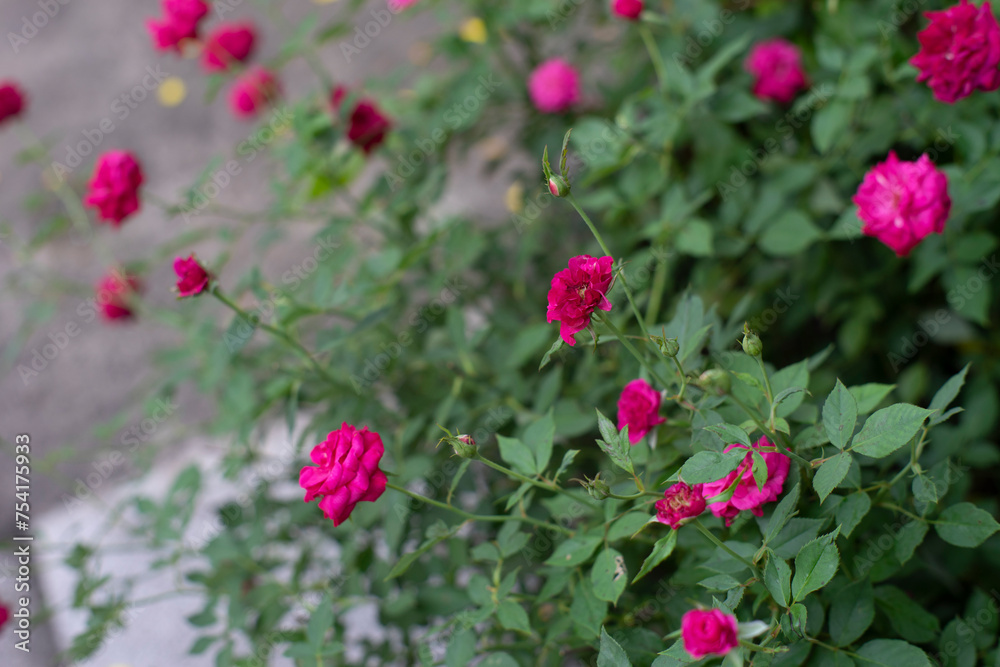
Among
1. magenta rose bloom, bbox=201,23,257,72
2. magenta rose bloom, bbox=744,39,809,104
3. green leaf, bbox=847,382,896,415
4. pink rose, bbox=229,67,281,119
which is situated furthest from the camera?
pink rose, bbox=229,67,281,119

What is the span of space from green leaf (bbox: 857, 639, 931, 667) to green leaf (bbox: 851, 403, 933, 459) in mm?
216

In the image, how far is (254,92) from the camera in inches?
73.4

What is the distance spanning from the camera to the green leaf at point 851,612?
0.85 meters

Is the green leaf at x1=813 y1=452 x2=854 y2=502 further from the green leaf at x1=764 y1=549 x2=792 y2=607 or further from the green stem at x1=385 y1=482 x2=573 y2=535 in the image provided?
the green stem at x1=385 y1=482 x2=573 y2=535

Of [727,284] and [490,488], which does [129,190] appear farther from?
[727,284]

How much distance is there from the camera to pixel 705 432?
834 millimetres

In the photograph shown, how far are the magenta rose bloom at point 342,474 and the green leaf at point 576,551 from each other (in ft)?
0.78

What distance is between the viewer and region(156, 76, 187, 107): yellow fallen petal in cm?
305

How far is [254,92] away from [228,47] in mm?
196

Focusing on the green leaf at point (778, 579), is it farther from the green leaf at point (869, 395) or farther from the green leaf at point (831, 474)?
the green leaf at point (869, 395)

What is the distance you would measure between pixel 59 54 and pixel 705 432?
3572 millimetres

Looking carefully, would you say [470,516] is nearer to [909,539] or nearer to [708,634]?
[708,634]

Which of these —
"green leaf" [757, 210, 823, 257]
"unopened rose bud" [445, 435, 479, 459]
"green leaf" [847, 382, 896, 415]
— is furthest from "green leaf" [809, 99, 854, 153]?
"unopened rose bud" [445, 435, 479, 459]

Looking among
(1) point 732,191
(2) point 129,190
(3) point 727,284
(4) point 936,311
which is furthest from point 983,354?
(2) point 129,190
